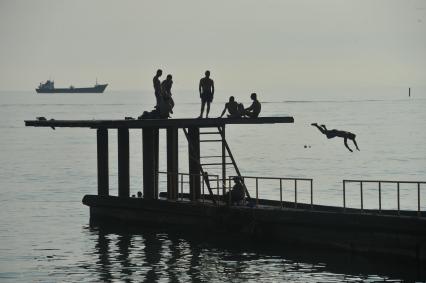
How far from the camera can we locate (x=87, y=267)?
35.2 m

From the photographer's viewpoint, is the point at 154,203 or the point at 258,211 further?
the point at 154,203

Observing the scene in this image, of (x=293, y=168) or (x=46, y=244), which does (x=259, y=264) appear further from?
(x=293, y=168)

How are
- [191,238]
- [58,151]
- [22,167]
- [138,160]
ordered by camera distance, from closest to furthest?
[191,238]
[22,167]
[138,160]
[58,151]

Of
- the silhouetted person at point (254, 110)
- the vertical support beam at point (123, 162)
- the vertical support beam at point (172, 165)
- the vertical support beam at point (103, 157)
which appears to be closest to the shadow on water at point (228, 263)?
the vertical support beam at point (172, 165)

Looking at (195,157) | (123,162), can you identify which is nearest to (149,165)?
(123,162)

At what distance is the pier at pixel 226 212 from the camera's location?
33.4m

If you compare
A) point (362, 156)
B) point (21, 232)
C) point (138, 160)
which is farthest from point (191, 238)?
point (362, 156)

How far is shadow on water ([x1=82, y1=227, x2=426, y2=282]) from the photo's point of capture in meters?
32.8

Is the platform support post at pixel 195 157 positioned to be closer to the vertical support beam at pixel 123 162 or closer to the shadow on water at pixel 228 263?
the vertical support beam at pixel 123 162

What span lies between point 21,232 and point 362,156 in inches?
2519

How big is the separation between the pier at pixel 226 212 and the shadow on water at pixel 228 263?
1.26ft

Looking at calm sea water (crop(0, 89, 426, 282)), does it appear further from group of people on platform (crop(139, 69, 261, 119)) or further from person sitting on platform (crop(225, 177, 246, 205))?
group of people on platform (crop(139, 69, 261, 119))

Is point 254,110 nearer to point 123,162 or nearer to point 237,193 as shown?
point 237,193

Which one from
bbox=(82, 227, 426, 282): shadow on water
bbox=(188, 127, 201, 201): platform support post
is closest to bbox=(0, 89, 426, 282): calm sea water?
bbox=(82, 227, 426, 282): shadow on water
